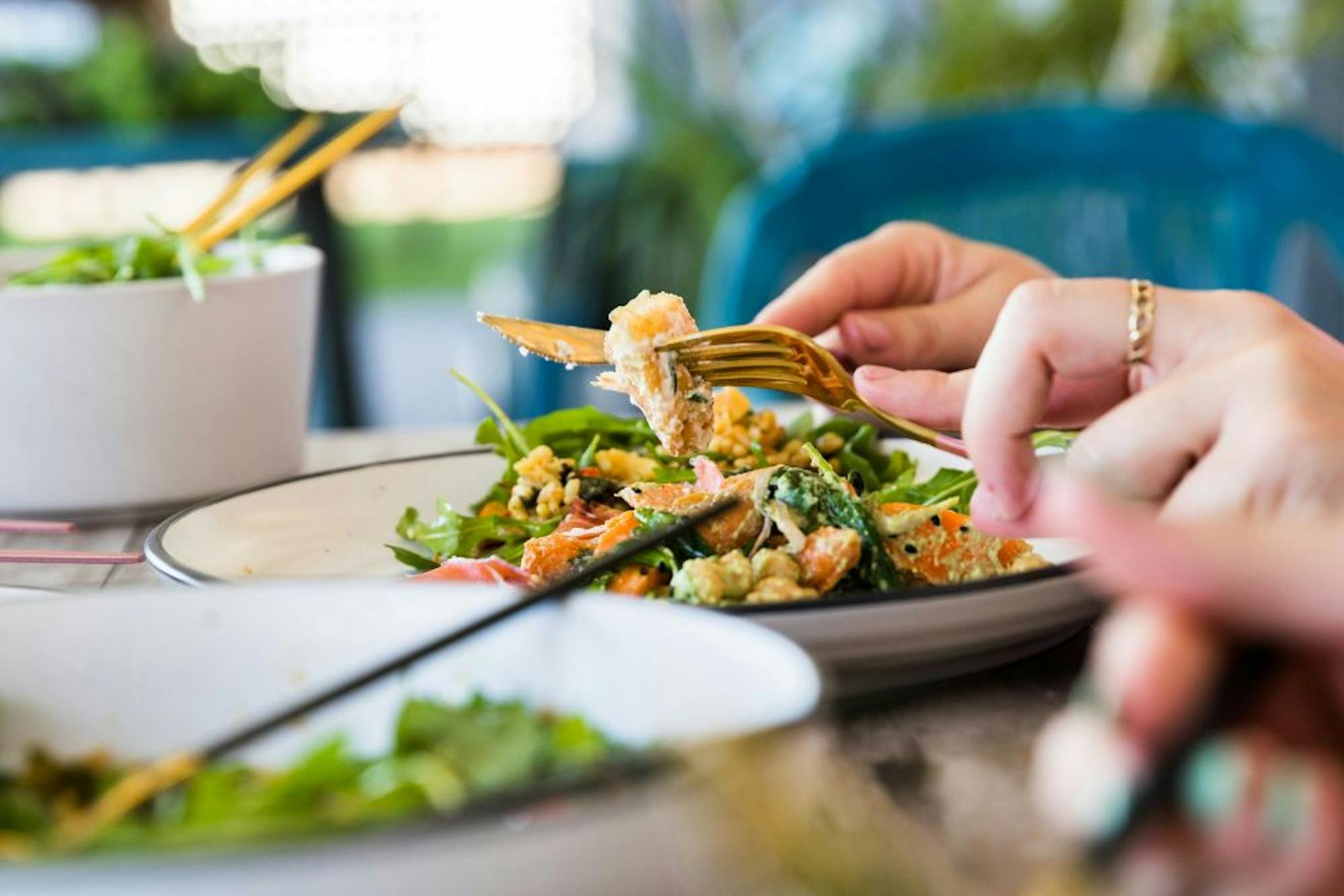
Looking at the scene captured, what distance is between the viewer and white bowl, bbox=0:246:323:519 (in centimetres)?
116

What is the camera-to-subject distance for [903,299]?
1.25 metres

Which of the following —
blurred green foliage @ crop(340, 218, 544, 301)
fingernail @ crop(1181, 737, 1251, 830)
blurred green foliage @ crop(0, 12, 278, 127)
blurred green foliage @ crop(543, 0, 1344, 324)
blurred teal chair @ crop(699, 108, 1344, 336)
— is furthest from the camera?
blurred green foliage @ crop(340, 218, 544, 301)

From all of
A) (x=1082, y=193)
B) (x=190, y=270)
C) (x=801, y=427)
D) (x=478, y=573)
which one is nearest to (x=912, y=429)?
(x=478, y=573)

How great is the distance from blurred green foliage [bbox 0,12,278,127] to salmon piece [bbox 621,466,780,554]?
138 inches

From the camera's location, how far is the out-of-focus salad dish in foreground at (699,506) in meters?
0.73

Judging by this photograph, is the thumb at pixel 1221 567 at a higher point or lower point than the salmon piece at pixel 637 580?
higher

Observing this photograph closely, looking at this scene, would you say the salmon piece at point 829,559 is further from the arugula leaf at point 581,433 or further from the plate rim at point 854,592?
the arugula leaf at point 581,433

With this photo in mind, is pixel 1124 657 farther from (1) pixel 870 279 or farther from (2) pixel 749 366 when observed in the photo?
(1) pixel 870 279

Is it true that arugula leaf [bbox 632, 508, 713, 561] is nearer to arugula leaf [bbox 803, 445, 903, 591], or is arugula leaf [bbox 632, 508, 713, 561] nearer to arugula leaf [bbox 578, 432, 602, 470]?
arugula leaf [bbox 803, 445, 903, 591]

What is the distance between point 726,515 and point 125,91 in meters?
3.76

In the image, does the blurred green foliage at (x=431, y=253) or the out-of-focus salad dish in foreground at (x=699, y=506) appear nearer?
the out-of-focus salad dish in foreground at (x=699, y=506)

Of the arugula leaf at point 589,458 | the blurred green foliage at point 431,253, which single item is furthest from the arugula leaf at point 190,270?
the blurred green foliage at point 431,253

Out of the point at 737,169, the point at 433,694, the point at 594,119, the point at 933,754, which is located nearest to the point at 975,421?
the point at 933,754

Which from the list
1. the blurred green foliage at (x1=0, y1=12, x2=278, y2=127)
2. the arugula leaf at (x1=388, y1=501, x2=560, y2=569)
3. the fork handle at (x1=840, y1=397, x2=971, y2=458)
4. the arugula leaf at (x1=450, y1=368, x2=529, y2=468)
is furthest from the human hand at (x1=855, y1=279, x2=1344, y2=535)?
the blurred green foliage at (x1=0, y1=12, x2=278, y2=127)
